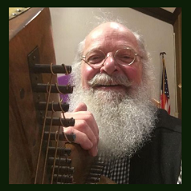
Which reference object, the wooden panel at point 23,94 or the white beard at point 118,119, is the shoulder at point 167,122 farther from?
the wooden panel at point 23,94

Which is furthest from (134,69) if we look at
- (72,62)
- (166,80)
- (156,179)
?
(156,179)

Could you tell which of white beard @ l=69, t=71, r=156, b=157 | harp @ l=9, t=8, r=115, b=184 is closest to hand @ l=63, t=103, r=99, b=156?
harp @ l=9, t=8, r=115, b=184

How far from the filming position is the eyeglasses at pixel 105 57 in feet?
2.57

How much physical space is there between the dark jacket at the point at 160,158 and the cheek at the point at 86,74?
0.88 feet

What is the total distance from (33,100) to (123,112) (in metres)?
0.43

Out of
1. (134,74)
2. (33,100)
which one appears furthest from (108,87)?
(33,100)

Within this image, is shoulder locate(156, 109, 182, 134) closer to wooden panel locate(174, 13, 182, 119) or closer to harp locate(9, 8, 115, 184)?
wooden panel locate(174, 13, 182, 119)

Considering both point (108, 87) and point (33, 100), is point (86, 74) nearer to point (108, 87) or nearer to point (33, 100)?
point (108, 87)

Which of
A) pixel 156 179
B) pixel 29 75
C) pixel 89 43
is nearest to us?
pixel 29 75

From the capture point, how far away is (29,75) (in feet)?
1.07

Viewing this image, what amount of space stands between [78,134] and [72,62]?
405mm

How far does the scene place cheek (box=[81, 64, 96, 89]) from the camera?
0.78 m

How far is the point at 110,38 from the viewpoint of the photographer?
82cm

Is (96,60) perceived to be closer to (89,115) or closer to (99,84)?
(99,84)
